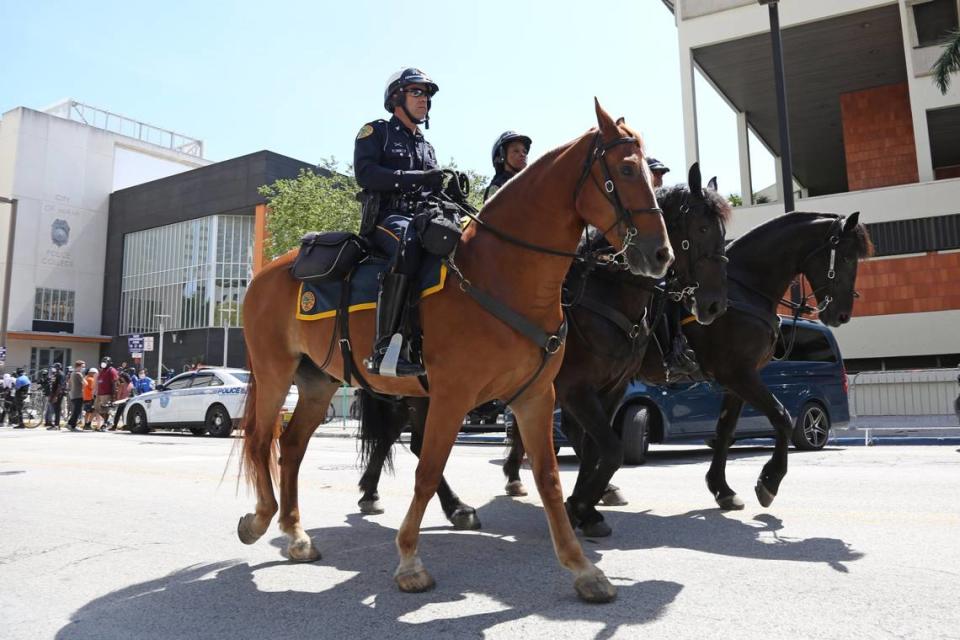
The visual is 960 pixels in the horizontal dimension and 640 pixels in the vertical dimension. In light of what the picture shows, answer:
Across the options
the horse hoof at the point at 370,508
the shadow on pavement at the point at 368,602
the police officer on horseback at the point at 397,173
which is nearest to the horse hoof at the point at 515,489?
the horse hoof at the point at 370,508

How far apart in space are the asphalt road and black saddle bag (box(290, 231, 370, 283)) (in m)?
1.84

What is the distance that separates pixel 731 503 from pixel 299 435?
12.2 feet

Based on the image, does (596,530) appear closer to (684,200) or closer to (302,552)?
(302,552)

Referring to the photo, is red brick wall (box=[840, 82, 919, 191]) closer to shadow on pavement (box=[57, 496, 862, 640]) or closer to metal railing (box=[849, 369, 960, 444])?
metal railing (box=[849, 369, 960, 444])

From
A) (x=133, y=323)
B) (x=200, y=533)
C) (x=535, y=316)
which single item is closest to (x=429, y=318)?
(x=535, y=316)

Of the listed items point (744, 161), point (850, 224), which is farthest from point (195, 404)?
point (744, 161)

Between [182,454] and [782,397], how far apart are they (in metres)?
10.5

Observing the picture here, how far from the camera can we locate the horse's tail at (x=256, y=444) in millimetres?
5020

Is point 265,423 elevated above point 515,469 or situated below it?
above

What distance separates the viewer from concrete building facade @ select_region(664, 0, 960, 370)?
2319 centimetres

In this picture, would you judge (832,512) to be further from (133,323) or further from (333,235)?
(133,323)

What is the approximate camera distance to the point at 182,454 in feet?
→ 42.5

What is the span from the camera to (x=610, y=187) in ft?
11.9

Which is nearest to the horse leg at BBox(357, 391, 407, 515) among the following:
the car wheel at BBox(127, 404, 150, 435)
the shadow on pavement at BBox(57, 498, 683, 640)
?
the shadow on pavement at BBox(57, 498, 683, 640)
